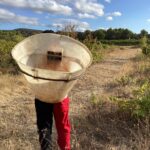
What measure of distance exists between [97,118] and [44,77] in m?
2.52

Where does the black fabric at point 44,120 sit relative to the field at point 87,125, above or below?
above

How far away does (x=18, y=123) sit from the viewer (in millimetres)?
5469

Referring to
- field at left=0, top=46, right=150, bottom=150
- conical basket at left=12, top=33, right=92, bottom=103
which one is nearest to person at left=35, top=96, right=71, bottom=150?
conical basket at left=12, top=33, right=92, bottom=103

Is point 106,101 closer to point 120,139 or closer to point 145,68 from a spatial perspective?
point 120,139

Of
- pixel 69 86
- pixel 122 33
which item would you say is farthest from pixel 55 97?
pixel 122 33

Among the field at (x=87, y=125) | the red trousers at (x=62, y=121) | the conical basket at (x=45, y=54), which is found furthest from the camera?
the field at (x=87, y=125)

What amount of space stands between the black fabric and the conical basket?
0.84 feet

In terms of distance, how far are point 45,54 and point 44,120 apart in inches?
24.9

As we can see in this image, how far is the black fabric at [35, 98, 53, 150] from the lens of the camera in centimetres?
354

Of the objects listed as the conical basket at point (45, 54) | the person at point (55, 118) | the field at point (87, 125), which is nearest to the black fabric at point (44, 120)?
the person at point (55, 118)

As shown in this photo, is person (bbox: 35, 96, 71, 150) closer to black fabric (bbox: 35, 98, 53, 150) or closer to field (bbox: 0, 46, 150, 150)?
black fabric (bbox: 35, 98, 53, 150)

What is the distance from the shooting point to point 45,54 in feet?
11.3

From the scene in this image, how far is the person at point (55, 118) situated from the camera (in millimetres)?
3510

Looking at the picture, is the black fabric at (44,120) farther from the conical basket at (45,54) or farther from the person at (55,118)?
the conical basket at (45,54)
